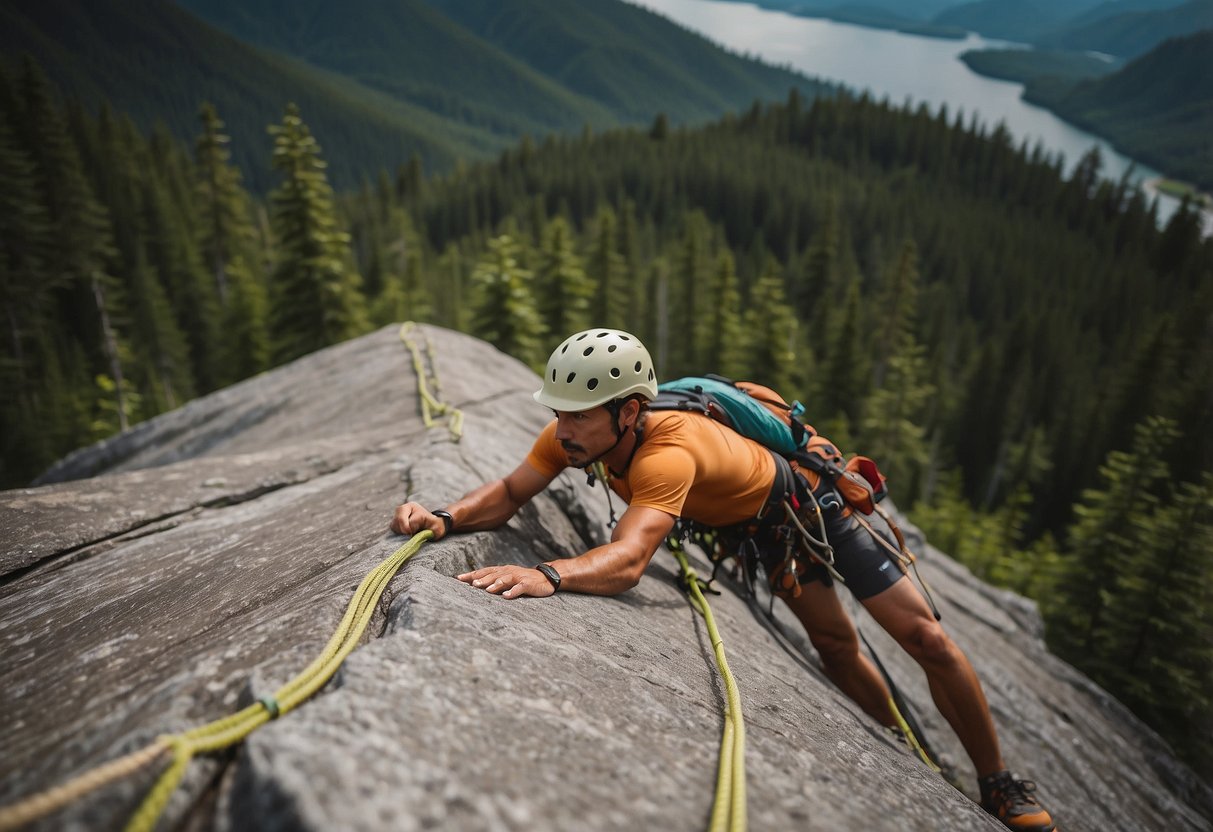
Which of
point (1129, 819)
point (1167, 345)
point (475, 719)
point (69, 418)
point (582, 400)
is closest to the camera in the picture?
point (475, 719)

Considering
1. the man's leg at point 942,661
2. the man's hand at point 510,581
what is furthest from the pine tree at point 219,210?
the man's leg at point 942,661

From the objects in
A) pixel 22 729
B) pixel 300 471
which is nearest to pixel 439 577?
pixel 22 729

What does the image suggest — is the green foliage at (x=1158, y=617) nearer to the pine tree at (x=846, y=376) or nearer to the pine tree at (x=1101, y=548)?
the pine tree at (x=1101, y=548)

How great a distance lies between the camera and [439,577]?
3.54 metres

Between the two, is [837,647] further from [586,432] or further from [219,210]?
[219,210]

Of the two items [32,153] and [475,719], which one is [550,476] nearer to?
[475,719]

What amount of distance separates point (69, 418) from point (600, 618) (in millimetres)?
49726

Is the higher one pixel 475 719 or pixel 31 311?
pixel 475 719

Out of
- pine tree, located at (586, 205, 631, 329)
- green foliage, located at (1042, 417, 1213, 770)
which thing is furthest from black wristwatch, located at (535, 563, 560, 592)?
pine tree, located at (586, 205, 631, 329)

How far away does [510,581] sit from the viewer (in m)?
3.69

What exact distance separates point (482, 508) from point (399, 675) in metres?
1.92

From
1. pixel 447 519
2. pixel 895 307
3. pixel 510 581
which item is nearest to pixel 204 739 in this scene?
pixel 510 581

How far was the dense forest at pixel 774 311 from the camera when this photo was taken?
23.5 m

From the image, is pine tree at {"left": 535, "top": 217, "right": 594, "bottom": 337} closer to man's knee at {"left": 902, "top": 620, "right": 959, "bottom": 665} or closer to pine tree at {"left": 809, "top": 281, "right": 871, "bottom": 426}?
pine tree at {"left": 809, "top": 281, "right": 871, "bottom": 426}
